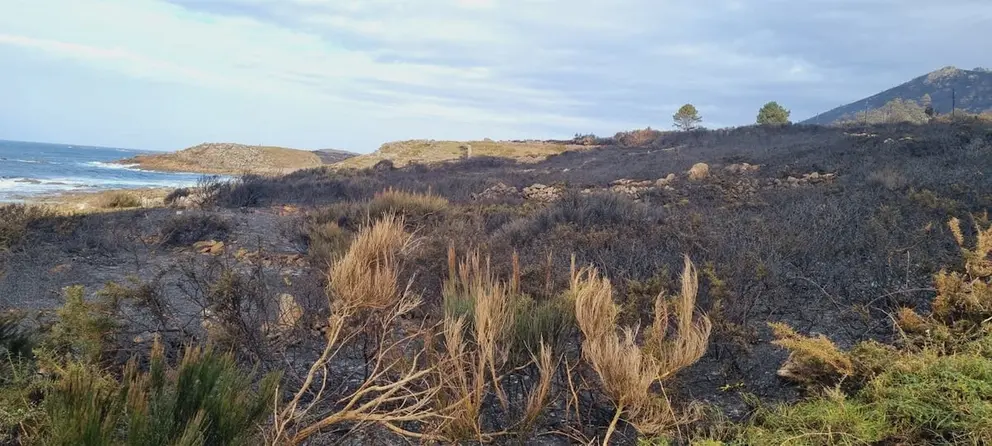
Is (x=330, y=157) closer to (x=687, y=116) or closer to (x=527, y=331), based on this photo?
(x=687, y=116)

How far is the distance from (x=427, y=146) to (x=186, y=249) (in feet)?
109

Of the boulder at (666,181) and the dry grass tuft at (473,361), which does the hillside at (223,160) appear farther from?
the dry grass tuft at (473,361)

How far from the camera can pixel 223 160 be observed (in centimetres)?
5334

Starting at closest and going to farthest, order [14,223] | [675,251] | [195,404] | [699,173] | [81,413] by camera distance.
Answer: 1. [81,413]
2. [195,404]
3. [675,251]
4. [14,223]
5. [699,173]

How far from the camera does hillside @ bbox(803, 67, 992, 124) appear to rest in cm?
7488

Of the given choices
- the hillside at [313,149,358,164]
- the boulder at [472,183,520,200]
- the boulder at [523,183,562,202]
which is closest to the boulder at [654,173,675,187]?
the boulder at [523,183,562,202]

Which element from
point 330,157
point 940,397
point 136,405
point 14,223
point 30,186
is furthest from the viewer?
point 330,157

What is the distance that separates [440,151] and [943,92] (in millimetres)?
83231

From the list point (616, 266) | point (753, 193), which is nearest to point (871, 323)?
point (616, 266)

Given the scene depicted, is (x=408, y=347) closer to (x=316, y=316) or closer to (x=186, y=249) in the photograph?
(x=316, y=316)

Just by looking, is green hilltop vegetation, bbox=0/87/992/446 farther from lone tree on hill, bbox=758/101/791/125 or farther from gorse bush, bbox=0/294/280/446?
lone tree on hill, bbox=758/101/791/125

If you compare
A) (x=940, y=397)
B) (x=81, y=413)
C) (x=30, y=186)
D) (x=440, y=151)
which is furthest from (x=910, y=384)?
(x=440, y=151)

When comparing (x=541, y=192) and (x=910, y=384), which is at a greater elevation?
(x=541, y=192)

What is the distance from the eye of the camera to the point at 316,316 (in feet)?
15.3
